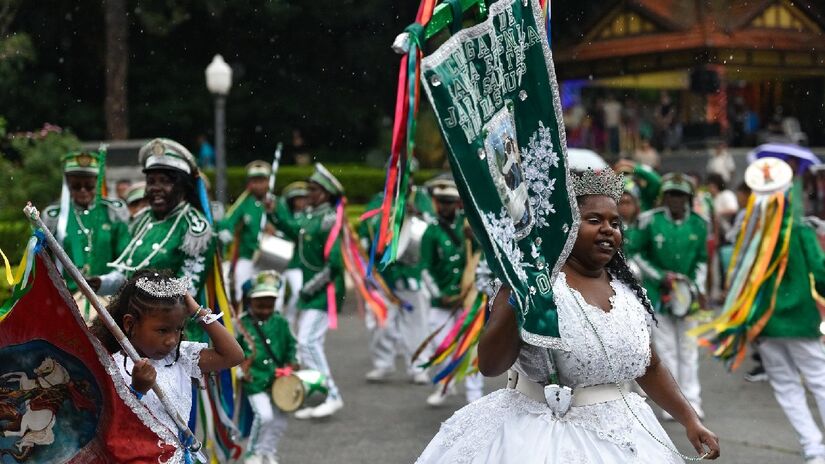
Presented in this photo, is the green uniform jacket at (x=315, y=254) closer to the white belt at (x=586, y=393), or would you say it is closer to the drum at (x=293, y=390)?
the drum at (x=293, y=390)

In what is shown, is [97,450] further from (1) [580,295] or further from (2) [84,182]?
(2) [84,182]

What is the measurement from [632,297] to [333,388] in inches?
224

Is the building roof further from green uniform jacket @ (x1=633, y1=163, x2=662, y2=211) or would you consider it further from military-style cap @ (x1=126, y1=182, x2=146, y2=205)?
military-style cap @ (x1=126, y1=182, x2=146, y2=205)

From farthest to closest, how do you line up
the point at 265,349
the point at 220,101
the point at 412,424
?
the point at 220,101 → the point at 412,424 → the point at 265,349

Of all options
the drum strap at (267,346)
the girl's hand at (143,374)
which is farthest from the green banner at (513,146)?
the drum strap at (267,346)

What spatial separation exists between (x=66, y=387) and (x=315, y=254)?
6616 millimetres

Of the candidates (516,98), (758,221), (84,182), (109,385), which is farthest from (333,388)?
(516,98)

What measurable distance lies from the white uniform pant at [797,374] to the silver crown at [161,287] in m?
4.56

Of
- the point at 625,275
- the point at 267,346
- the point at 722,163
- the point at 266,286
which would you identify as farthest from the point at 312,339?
the point at 722,163

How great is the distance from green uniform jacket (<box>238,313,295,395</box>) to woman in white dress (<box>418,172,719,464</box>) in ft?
12.4

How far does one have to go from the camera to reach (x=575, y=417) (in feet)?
13.5

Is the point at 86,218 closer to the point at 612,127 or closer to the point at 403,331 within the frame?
the point at 403,331

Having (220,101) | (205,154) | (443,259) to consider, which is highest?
(220,101)

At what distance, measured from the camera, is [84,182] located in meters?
8.29
